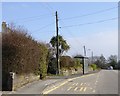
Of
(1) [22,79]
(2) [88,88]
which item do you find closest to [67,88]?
(2) [88,88]

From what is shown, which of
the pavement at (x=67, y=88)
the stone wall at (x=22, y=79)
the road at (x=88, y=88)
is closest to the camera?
the pavement at (x=67, y=88)

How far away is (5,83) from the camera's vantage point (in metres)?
21.8

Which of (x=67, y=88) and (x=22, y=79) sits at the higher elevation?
(x=22, y=79)

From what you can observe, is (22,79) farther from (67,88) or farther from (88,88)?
(88,88)

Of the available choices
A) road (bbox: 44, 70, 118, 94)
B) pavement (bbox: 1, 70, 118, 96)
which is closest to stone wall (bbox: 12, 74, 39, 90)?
pavement (bbox: 1, 70, 118, 96)

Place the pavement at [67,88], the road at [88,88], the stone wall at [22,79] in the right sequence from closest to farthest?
1. the pavement at [67,88]
2. the road at [88,88]
3. the stone wall at [22,79]

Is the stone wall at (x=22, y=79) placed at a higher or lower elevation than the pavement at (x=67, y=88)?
higher

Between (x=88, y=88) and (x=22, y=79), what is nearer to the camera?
(x=22, y=79)

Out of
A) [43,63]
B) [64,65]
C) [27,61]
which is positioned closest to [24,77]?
[27,61]

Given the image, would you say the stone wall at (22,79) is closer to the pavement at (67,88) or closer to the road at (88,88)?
the pavement at (67,88)

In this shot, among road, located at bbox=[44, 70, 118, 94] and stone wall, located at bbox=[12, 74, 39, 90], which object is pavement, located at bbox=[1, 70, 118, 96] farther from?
stone wall, located at bbox=[12, 74, 39, 90]

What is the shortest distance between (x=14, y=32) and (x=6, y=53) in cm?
166

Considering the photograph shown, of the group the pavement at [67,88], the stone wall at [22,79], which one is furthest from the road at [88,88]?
the stone wall at [22,79]

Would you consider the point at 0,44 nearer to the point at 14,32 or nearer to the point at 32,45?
the point at 14,32
